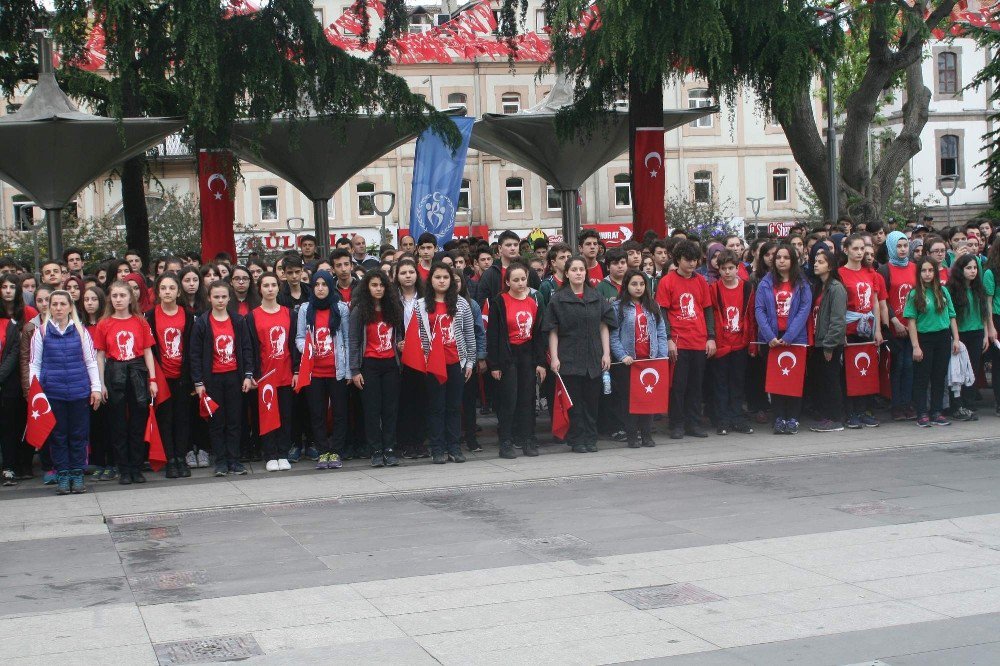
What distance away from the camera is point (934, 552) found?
25.1 ft

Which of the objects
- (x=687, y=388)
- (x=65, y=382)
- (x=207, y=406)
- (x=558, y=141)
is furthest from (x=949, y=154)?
(x=65, y=382)

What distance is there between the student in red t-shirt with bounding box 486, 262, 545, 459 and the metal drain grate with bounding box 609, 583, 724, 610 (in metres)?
5.21

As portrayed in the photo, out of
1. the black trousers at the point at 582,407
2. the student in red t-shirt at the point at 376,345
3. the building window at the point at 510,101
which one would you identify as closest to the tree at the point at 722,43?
the black trousers at the point at 582,407

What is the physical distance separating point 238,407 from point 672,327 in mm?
4388

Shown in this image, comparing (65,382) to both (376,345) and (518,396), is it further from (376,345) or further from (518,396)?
(518,396)

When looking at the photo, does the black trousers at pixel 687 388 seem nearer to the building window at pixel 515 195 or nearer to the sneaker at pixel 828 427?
the sneaker at pixel 828 427

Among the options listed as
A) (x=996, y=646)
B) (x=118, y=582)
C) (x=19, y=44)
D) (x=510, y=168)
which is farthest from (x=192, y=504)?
(x=510, y=168)

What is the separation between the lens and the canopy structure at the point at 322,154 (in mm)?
17656

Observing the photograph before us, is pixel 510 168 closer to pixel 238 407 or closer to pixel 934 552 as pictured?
pixel 238 407

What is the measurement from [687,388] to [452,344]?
9.15 ft

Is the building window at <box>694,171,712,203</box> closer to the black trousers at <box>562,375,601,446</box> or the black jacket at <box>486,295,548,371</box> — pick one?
the black trousers at <box>562,375,601,446</box>

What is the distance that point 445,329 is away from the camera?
11805 mm

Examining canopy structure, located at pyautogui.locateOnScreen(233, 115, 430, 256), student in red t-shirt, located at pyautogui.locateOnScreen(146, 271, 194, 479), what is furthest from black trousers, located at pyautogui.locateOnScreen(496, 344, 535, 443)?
canopy structure, located at pyautogui.locateOnScreen(233, 115, 430, 256)

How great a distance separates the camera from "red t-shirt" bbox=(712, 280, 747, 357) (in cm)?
1318
